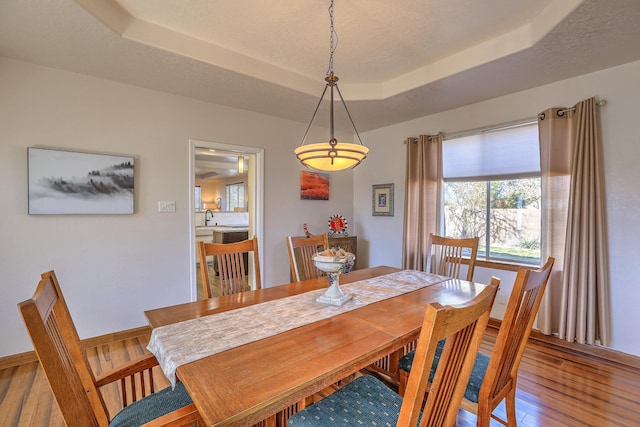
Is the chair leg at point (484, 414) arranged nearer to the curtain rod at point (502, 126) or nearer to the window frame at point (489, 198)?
the window frame at point (489, 198)

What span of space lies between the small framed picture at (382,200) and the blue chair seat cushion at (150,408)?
3.47 meters

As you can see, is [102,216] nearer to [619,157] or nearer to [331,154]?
[331,154]

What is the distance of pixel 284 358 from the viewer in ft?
3.53

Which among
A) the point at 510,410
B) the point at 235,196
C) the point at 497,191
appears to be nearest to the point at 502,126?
→ the point at 497,191

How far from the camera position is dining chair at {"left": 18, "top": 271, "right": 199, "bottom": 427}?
0.74 metres

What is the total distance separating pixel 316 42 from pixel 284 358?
7.75 ft

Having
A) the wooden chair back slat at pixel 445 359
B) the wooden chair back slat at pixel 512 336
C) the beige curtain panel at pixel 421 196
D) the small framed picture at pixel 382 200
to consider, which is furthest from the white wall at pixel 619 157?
the wooden chair back slat at pixel 445 359

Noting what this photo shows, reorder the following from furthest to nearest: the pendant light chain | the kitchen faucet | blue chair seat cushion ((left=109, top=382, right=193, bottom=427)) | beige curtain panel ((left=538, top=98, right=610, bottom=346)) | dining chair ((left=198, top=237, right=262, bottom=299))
Answer: the kitchen faucet → beige curtain panel ((left=538, top=98, right=610, bottom=346)) → the pendant light chain → dining chair ((left=198, top=237, right=262, bottom=299)) → blue chair seat cushion ((left=109, top=382, right=193, bottom=427))

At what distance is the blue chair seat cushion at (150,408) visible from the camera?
112 centimetres

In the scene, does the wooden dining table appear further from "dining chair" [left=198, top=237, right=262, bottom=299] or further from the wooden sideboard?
the wooden sideboard

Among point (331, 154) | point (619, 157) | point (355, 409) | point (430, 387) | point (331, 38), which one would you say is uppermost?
point (331, 38)

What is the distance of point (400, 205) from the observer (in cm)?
410

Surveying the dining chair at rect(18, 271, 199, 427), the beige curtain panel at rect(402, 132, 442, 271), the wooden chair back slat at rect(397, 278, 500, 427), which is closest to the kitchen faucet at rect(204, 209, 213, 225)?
the beige curtain panel at rect(402, 132, 442, 271)

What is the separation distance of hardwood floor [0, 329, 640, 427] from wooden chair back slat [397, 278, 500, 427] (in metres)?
1.10
